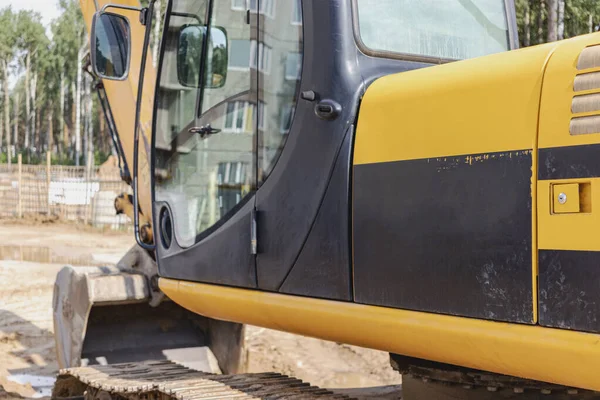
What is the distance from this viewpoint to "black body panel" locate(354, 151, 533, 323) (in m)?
2.07

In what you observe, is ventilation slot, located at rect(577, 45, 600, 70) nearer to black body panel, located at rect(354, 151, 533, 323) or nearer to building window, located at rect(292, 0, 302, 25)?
black body panel, located at rect(354, 151, 533, 323)

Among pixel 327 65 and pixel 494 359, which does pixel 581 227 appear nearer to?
pixel 494 359

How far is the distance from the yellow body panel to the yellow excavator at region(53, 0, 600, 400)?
0.95 meters

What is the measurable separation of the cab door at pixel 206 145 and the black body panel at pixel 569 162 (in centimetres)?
134

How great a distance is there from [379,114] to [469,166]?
42 cm

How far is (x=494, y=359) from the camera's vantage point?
84.5 inches

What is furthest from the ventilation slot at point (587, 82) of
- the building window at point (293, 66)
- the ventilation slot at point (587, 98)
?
the building window at point (293, 66)

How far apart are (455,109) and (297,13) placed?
956mm

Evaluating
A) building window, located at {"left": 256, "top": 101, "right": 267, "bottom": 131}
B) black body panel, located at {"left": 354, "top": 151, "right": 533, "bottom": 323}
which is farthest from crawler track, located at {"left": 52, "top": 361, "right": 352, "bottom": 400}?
building window, located at {"left": 256, "top": 101, "right": 267, "bottom": 131}

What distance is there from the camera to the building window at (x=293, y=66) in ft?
9.62

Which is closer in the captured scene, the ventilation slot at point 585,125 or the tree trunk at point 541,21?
the ventilation slot at point 585,125

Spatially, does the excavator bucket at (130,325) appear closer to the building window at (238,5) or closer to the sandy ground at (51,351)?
the sandy ground at (51,351)

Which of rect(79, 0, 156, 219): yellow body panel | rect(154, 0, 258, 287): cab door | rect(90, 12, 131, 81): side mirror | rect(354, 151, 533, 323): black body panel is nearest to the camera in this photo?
rect(354, 151, 533, 323): black body panel

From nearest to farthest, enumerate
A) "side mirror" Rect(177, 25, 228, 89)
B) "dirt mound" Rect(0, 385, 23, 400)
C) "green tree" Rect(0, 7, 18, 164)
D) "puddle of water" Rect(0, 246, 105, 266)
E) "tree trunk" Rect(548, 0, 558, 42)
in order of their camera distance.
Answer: "side mirror" Rect(177, 25, 228, 89)
"dirt mound" Rect(0, 385, 23, 400)
"tree trunk" Rect(548, 0, 558, 42)
"puddle of water" Rect(0, 246, 105, 266)
"green tree" Rect(0, 7, 18, 164)
